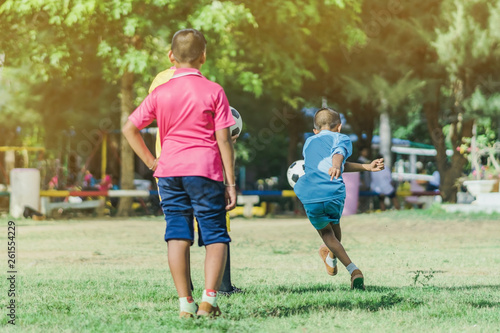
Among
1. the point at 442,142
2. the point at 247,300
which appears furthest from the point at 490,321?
the point at 442,142

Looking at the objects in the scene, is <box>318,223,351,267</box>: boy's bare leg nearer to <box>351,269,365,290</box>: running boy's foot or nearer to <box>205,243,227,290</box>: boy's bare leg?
<box>351,269,365,290</box>: running boy's foot

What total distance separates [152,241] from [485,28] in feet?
34.1

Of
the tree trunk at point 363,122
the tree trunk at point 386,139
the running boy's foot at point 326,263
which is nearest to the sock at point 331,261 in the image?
the running boy's foot at point 326,263

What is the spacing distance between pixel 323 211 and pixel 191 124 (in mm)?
2091

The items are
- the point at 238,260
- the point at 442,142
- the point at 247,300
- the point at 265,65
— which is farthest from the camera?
the point at 442,142

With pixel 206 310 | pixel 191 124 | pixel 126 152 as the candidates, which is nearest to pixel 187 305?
pixel 206 310

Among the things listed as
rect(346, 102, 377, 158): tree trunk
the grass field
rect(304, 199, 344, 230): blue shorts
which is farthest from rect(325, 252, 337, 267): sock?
rect(346, 102, 377, 158): tree trunk

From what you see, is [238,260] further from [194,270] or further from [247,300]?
[247,300]

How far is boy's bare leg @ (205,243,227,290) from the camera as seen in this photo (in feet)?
15.9

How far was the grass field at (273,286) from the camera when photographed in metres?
4.86

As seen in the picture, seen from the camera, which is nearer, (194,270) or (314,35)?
(194,270)

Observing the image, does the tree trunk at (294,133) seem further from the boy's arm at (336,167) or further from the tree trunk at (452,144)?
the boy's arm at (336,167)

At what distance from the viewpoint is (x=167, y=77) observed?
609 cm

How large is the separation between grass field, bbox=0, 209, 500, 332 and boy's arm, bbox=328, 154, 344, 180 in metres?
0.87
